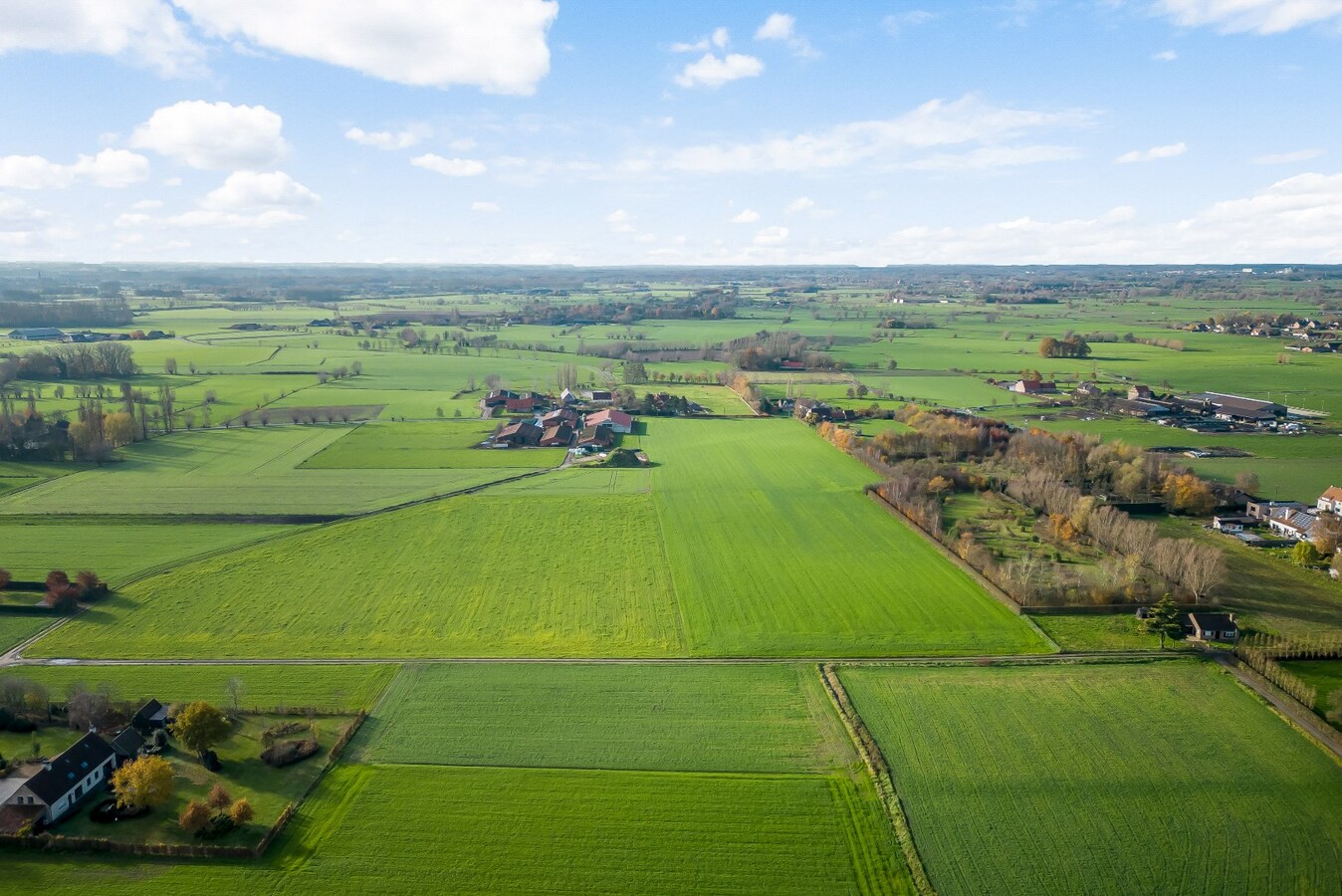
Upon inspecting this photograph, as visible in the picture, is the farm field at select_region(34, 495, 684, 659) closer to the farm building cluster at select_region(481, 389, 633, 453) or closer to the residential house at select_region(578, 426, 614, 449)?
the residential house at select_region(578, 426, 614, 449)

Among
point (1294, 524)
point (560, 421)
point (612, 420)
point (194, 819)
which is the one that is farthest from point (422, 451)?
point (1294, 524)

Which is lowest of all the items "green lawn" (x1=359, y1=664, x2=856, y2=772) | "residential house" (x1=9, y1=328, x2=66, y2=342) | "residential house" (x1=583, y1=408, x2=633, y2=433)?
"green lawn" (x1=359, y1=664, x2=856, y2=772)

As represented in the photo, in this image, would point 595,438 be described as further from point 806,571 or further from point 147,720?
point 147,720

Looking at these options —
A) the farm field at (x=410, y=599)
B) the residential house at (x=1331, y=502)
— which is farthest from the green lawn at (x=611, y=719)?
the residential house at (x=1331, y=502)

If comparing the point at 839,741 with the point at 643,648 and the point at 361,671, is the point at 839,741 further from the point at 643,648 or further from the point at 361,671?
the point at 361,671

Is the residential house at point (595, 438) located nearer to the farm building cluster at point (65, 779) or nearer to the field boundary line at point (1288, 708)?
the farm building cluster at point (65, 779)

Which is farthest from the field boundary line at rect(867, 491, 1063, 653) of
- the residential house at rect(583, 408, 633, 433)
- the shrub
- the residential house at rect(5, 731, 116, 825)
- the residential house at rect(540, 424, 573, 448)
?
the residential house at rect(5, 731, 116, 825)

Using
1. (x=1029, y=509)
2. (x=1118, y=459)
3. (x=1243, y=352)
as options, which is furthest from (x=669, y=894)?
(x=1243, y=352)
